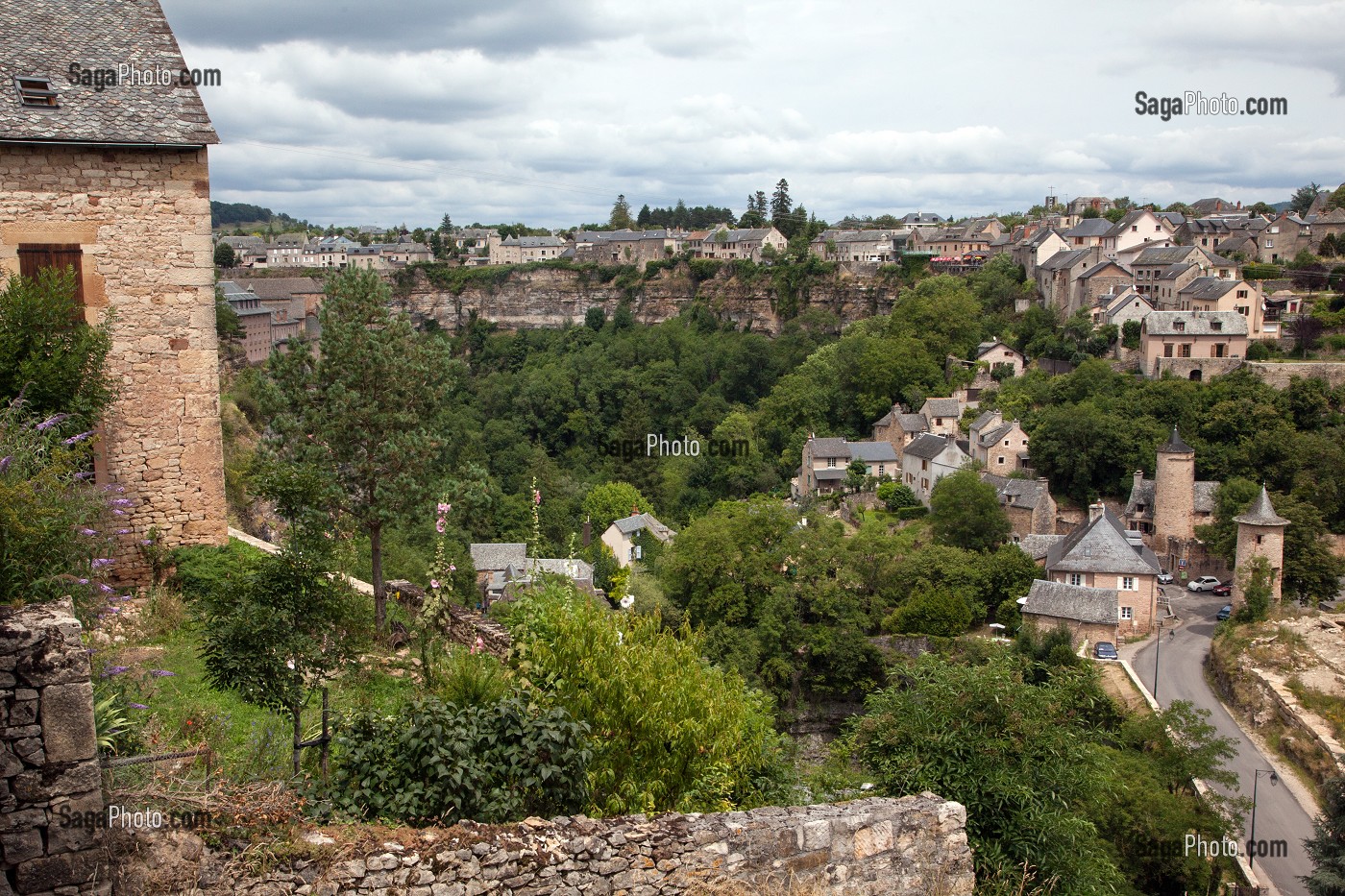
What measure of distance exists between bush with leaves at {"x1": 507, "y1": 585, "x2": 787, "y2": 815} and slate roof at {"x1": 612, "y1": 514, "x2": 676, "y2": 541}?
46053 mm

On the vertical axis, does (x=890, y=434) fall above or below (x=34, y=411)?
below

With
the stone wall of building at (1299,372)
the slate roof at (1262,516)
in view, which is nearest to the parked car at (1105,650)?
the slate roof at (1262,516)

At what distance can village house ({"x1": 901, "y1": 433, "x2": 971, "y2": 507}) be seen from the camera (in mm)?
54500

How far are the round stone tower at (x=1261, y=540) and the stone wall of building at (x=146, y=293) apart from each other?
38903mm

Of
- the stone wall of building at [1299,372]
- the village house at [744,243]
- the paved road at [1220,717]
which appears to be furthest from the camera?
the village house at [744,243]

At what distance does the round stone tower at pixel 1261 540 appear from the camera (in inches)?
1566

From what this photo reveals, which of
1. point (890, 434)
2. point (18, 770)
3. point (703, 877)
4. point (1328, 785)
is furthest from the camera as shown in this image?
point (890, 434)

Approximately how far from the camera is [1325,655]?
34312 millimetres

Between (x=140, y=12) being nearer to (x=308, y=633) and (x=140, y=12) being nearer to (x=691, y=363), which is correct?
(x=308, y=633)

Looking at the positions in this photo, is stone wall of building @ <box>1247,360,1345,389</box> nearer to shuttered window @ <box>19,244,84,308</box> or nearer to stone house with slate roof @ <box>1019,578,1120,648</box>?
stone house with slate roof @ <box>1019,578,1120,648</box>

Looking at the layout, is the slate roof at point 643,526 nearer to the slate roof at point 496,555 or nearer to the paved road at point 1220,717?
the slate roof at point 496,555

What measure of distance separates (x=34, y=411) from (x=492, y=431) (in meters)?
68.0

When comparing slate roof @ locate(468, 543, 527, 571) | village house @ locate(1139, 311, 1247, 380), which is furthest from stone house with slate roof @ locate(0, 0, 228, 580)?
village house @ locate(1139, 311, 1247, 380)

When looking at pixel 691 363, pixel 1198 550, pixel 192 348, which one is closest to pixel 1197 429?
pixel 1198 550
